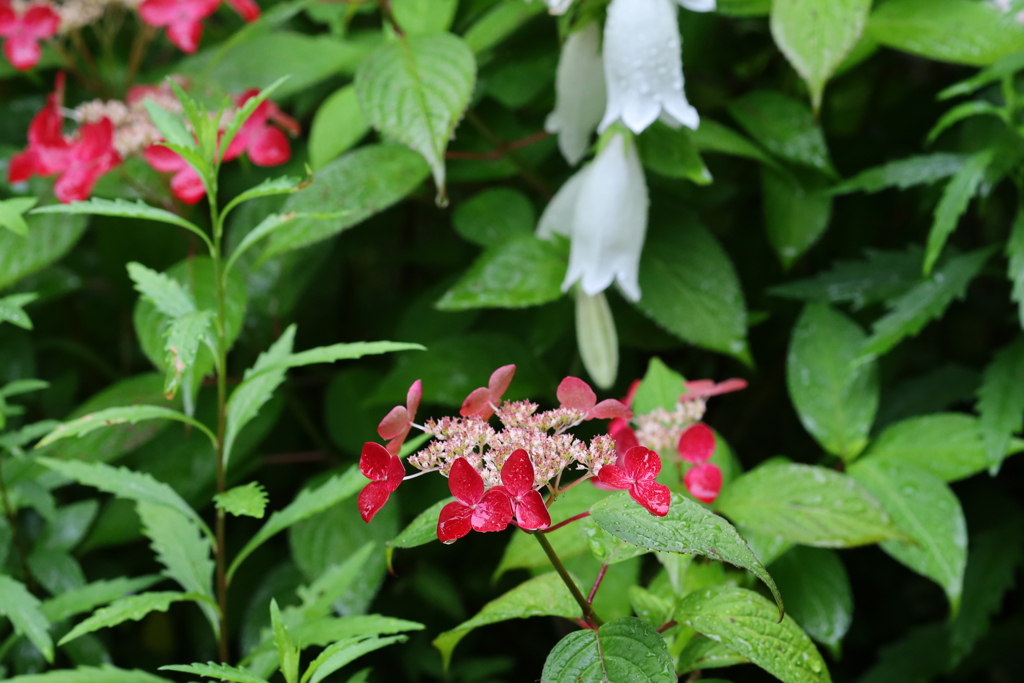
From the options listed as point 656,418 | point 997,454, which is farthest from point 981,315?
point 656,418

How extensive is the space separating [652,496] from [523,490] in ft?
0.20

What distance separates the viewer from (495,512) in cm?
36

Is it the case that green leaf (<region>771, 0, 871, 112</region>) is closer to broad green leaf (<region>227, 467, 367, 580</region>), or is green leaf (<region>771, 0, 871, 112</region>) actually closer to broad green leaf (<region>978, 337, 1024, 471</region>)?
broad green leaf (<region>978, 337, 1024, 471</region>)

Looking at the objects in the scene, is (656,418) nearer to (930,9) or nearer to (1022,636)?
(930,9)

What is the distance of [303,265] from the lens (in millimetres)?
1003

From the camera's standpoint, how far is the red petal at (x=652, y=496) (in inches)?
14.6

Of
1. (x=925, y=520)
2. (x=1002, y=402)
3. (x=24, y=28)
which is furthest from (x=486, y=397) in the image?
(x=24, y=28)

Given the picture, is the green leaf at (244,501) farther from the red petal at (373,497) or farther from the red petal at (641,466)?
the red petal at (641,466)

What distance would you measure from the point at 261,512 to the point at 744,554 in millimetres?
273

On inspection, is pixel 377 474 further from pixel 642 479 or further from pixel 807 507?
pixel 807 507

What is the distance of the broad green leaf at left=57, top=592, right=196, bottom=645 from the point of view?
49cm

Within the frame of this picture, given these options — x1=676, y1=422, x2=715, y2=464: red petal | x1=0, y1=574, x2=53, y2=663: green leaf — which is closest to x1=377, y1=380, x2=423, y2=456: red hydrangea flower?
x1=676, y1=422, x2=715, y2=464: red petal

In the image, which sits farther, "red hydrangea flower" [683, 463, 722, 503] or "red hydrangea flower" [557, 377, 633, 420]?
"red hydrangea flower" [683, 463, 722, 503]

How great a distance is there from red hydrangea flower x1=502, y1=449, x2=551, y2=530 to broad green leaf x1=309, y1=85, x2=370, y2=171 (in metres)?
0.62
